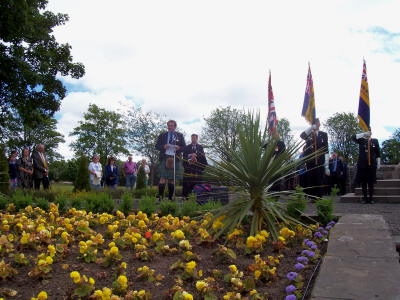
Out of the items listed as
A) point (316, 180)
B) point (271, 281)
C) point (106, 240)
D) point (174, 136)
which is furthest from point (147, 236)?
point (316, 180)

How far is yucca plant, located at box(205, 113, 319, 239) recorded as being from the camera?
3607 millimetres

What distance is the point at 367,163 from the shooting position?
29.3 feet

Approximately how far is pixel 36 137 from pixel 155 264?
57.2m

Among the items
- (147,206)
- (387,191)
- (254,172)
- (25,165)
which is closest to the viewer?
(254,172)

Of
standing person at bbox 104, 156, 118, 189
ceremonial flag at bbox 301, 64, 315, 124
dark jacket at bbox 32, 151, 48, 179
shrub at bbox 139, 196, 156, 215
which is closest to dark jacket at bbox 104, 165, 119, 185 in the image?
standing person at bbox 104, 156, 118, 189

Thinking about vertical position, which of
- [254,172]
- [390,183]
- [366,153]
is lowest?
[390,183]

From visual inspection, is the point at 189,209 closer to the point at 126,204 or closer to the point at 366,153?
the point at 126,204

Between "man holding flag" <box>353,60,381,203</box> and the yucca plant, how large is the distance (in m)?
5.85

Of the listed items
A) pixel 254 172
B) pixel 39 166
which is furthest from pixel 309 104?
pixel 39 166

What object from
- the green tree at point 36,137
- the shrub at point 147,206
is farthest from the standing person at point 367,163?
the green tree at point 36,137

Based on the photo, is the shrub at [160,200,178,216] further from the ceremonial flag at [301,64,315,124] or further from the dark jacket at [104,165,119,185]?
the dark jacket at [104,165,119,185]

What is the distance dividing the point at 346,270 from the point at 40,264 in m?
1.83

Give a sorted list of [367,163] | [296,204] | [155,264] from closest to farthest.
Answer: [155,264] < [296,204] < [367,163]

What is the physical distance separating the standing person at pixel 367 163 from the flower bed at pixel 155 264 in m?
5.88
